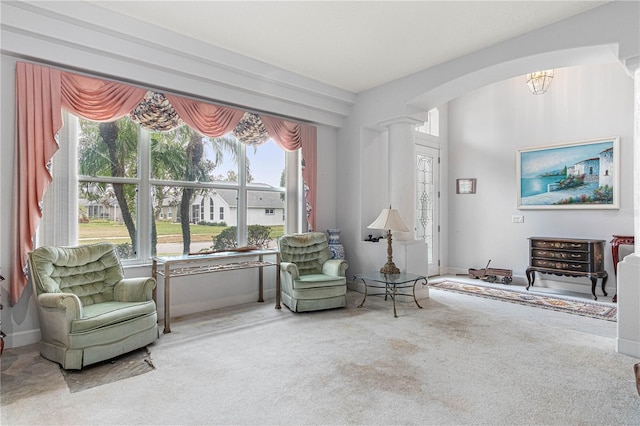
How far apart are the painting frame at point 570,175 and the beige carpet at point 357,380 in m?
2.73

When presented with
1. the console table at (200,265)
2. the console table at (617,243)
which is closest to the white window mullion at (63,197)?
the console table at (200,265)

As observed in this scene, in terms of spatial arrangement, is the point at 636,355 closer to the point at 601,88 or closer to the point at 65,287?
the point at 601,88

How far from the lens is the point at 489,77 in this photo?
Result: 4.28 m

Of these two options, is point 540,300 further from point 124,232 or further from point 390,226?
point 124,232

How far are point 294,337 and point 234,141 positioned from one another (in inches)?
112

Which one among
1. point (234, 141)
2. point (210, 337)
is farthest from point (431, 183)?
point (210, 337)

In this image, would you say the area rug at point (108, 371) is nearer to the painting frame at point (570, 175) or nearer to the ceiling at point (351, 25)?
the ceiling at point (351, 25)

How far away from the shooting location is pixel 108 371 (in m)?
2.77

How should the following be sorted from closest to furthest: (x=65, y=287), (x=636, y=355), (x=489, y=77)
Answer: (x=636, y=355) < (x=65, y=287) < (x=489, y=77)

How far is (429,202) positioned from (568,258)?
7.92ft

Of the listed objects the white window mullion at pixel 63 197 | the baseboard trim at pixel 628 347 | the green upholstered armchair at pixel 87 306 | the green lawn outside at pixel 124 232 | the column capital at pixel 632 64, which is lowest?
the baseboard trim at pixel 628 347

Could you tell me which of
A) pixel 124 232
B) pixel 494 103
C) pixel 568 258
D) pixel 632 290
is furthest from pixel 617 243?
pixel 124 232

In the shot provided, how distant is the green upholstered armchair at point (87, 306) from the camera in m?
2.77

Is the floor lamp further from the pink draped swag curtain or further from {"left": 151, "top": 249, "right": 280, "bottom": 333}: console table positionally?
the pink draped swag curtain
